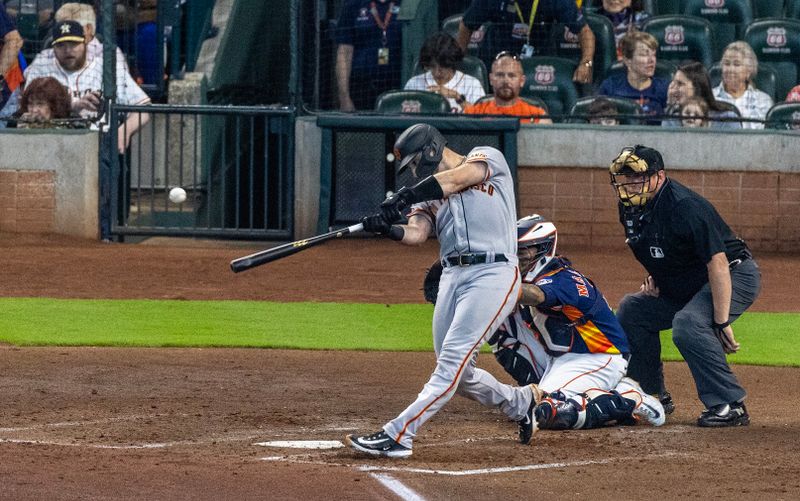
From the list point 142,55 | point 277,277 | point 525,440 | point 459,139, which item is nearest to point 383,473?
point 525,440

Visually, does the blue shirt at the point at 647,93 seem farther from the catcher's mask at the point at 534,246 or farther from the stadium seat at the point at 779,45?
the catcher's mask at the point at 534,246

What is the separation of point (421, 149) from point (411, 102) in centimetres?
793

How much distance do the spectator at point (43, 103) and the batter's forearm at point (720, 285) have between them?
879 cm

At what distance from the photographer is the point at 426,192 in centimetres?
599

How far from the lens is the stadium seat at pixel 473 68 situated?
14.1 metres

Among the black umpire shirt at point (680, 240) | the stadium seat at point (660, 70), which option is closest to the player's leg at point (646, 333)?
the black umpire shirt at point (680, 240)

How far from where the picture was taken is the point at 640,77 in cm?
1384

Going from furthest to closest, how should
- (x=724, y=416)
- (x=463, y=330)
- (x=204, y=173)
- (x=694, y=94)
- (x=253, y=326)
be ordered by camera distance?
(x=204, y=173) → (x=694, y=94) → (x=253, y=326) → (x=724, y=416) → (x=463, y=330)

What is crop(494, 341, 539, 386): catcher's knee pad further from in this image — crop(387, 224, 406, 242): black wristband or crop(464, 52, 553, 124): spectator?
crop(464, 52, 553, 124): spectator

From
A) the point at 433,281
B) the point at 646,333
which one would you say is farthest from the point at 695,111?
the point at 433,281

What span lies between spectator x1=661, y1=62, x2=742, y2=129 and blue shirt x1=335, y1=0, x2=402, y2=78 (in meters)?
2.88

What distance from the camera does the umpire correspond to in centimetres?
687

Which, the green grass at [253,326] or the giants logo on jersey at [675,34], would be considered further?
the giants logo on jersey at [675,34]

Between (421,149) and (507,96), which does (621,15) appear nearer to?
(507,96)
